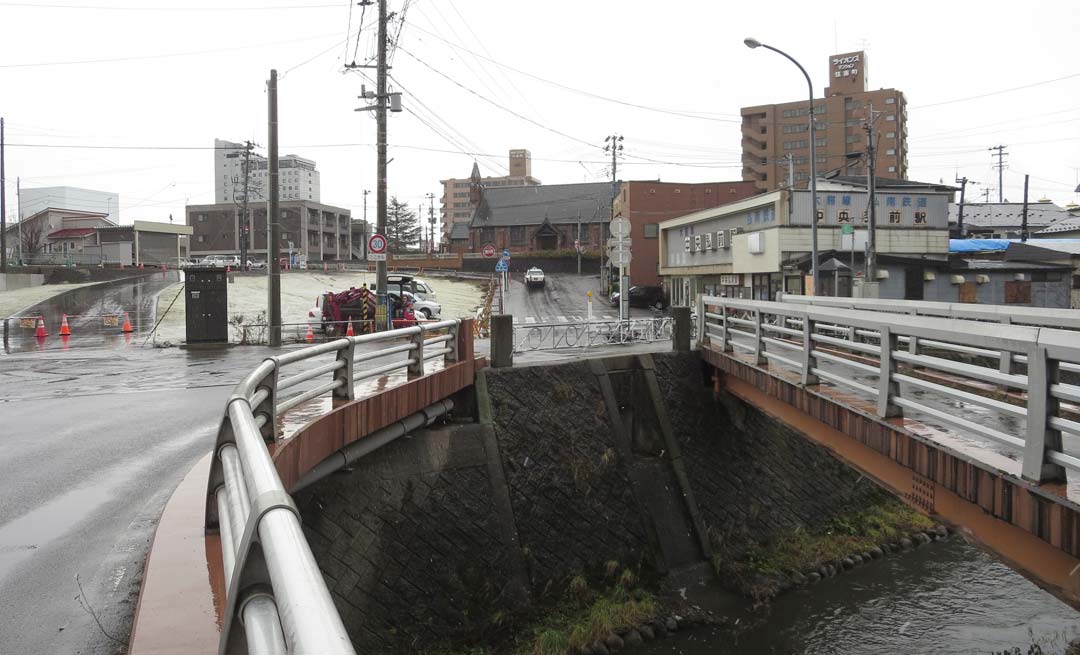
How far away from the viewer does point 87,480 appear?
7656mm

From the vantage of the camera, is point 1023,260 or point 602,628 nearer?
point 602,628

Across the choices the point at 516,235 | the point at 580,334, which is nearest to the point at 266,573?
the point at 580,334

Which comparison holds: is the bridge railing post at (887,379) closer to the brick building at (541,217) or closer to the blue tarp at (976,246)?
the blue tarp at (976,246)

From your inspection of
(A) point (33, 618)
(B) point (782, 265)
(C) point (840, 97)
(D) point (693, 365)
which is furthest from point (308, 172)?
(A) point (33, 618)

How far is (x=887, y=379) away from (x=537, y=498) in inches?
281

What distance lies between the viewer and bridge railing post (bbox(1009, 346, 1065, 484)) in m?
5.10

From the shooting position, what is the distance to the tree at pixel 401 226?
116506mm

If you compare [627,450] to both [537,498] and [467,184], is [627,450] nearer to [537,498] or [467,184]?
[537,498]

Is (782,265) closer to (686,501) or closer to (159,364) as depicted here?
(686,501)

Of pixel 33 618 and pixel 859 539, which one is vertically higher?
pixel 33 618

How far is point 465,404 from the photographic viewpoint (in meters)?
13.5

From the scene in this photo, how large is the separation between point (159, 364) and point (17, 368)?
10.1 feet

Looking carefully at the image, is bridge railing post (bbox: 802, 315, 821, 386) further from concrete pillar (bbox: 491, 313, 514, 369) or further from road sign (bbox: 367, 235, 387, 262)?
road sign (bbox: 367, 235, 387, 262)

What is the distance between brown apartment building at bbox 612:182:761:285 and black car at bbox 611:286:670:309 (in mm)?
9226
